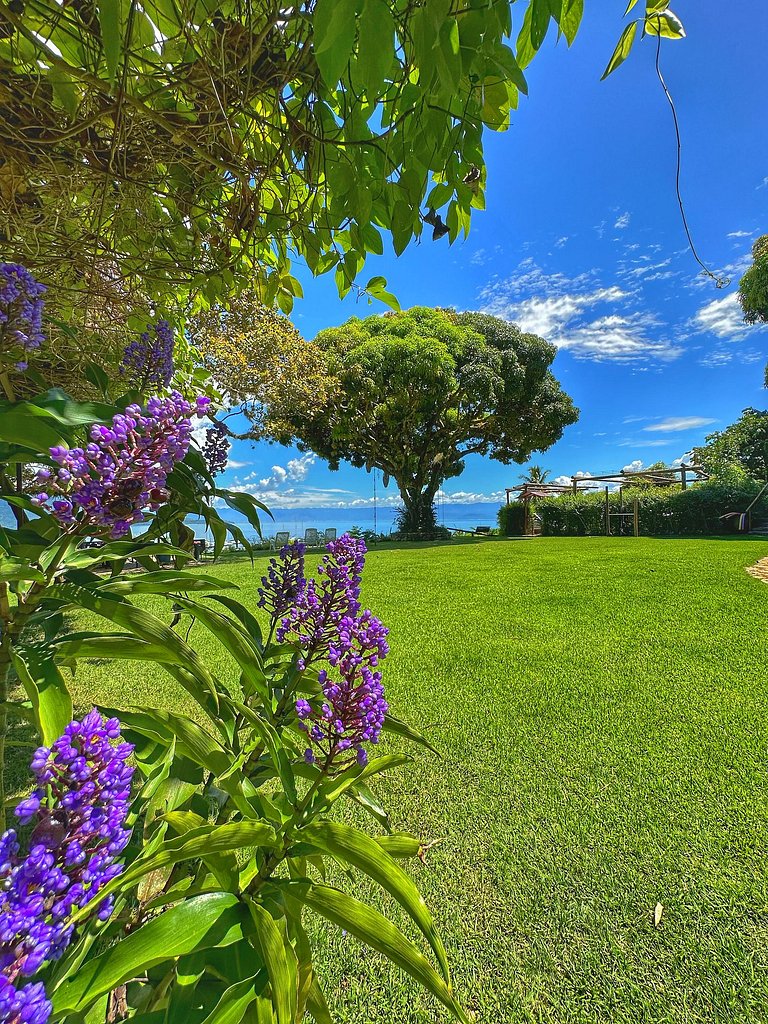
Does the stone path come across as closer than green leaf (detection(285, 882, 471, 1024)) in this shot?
No

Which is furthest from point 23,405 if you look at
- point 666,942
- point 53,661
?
point 666,942

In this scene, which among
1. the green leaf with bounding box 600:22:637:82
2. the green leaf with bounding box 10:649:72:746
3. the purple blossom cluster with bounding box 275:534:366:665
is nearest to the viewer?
the green leaf with bounding box 10:649:72:746

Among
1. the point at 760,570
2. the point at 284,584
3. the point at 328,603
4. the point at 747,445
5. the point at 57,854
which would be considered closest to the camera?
the point at 57,854

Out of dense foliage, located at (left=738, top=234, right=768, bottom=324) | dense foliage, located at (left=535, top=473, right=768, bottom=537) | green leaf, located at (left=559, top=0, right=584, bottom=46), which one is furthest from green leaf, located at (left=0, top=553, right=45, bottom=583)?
dense foliage, located at (left=738, top=234, right=768, bottom=324)

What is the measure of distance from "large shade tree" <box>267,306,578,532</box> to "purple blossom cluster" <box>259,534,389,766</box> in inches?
471

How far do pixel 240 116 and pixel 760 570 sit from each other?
7.88 meters

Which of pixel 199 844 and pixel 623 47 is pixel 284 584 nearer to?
pixel 199 844

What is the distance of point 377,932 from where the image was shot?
2.07ft

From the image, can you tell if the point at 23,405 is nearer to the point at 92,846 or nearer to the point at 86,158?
the point at 92,846

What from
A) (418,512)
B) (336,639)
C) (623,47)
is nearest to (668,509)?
(418,512)

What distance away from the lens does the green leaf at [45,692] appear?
562 millimetres

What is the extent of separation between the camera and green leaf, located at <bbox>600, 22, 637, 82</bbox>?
81cm

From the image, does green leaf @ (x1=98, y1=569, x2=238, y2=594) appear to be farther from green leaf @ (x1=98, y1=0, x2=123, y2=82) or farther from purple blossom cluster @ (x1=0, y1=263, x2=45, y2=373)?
green leaf @ (x1=98, y1=0, x2=123, y2=82)

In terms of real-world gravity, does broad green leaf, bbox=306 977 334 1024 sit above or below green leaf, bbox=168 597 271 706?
below
